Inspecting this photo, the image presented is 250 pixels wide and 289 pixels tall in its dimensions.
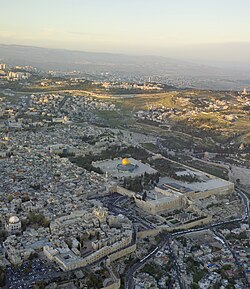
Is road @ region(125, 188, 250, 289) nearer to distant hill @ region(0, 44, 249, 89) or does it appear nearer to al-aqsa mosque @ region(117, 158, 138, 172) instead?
al-aqsa mosque @ region(117, 158, 138, 172)

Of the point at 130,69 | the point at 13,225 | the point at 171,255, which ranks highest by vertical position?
the point at 13,225

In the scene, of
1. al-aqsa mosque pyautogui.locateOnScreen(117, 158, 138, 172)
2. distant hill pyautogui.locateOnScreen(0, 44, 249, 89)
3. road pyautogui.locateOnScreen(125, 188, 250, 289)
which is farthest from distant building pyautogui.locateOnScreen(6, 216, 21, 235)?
distant hill pyautogui.locateOnScreen(0, 44, 249, 89)

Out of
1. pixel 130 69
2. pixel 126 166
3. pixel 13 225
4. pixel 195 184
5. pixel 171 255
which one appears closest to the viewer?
pixel 171 255

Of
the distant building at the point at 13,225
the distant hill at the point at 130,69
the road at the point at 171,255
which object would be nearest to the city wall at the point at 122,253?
the road at the point at 171,255

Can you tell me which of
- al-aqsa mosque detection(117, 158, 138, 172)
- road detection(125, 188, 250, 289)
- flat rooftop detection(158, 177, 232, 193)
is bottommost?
road detection(125, 188, 250, 289)

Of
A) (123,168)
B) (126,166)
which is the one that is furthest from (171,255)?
(126,166)

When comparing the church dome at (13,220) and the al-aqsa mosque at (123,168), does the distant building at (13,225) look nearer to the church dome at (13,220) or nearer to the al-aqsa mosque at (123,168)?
the church dome at (13,220)

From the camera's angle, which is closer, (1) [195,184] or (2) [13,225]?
(2) [13,225]

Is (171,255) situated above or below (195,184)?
below

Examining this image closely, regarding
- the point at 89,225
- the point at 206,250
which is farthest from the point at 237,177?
the point at 89,225

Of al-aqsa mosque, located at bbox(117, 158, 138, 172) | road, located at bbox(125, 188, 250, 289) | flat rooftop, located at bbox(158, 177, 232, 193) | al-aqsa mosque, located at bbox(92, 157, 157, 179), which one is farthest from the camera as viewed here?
al-aqsa mosque, located at bbox(117, 158, 138, 172)

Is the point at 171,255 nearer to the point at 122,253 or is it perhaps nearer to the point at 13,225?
the point at 122,253

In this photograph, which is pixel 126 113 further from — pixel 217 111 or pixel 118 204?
pixel 118 204

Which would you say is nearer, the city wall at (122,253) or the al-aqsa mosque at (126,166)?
the city wall at (122,253)
